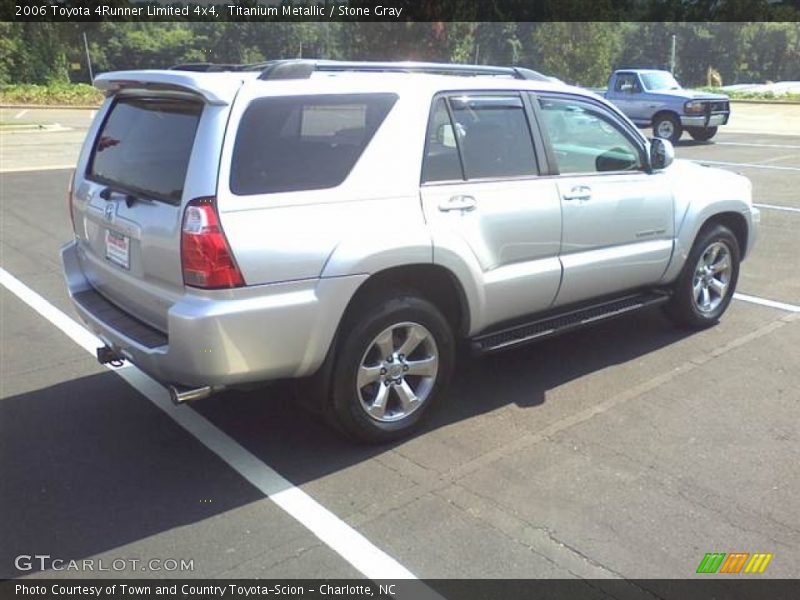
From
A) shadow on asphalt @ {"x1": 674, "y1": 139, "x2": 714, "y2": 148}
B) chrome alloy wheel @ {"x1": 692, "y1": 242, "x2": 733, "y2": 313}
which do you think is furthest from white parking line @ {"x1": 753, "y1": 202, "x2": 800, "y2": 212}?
shadow on asphalt @ {"x1": 674, "y1": 139, "x2": 714, "y2": 148}

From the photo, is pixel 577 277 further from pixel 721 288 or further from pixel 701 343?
pixel 721 288

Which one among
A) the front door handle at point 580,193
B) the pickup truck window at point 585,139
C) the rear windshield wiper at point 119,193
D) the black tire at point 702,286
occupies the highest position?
the pickup truck window at point 585,139

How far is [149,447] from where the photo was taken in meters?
3.89

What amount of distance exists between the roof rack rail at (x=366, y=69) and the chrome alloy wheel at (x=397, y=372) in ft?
4.32

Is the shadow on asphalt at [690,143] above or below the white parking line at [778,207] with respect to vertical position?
above

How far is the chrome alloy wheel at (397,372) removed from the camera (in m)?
3.74

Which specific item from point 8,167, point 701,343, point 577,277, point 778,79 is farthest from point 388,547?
point 778,79

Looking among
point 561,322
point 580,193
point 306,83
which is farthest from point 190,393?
point 580,193

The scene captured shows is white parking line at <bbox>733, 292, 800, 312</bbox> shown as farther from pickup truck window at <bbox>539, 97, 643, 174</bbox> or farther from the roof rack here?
the roof rack

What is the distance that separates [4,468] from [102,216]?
135 cm

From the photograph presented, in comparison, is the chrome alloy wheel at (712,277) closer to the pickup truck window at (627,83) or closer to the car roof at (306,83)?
the car roof at (306,83)

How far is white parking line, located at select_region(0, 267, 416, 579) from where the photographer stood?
2.95m

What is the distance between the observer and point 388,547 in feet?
9.96

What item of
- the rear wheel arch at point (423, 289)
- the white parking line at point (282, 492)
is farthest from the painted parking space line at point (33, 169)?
the rear wheel arch at point (423, 289)
